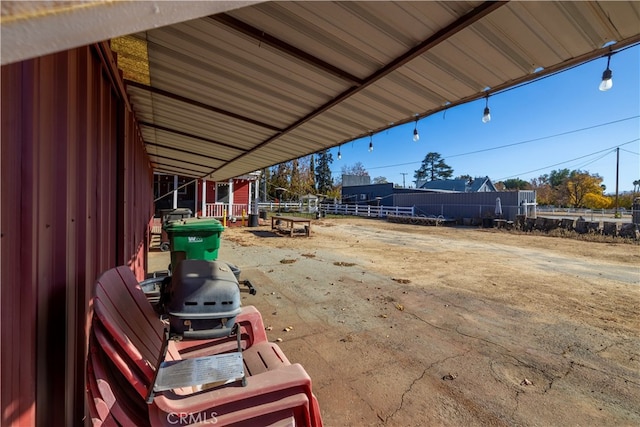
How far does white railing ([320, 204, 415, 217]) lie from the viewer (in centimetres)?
2806

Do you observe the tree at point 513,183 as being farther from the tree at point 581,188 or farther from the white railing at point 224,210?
the white railing at point 224,210

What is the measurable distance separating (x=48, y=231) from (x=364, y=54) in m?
2.08

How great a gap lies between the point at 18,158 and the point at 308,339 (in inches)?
126

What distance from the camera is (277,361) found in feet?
6.70

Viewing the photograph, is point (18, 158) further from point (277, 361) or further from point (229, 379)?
point (277, 361)

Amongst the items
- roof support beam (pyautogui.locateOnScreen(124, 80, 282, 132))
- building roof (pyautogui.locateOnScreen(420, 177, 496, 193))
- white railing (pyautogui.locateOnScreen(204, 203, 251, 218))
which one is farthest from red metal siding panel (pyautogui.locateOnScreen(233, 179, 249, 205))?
building roof (pyautogui.locateOnScreen(420, 177, 496, 193))

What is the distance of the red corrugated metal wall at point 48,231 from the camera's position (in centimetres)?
106

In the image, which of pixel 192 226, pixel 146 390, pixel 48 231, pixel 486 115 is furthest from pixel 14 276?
pixel 192 226

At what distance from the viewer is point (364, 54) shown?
86.3 inches

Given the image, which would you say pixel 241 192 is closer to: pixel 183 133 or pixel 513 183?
pixel 183 133

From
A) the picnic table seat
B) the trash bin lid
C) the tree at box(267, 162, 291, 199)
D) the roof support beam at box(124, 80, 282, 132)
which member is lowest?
the picnic table seat

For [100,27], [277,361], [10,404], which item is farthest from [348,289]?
[100,27]

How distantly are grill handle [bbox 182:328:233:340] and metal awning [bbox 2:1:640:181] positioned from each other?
1787 millimetres

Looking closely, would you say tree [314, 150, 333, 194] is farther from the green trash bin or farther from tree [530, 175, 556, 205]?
the green trash bin
